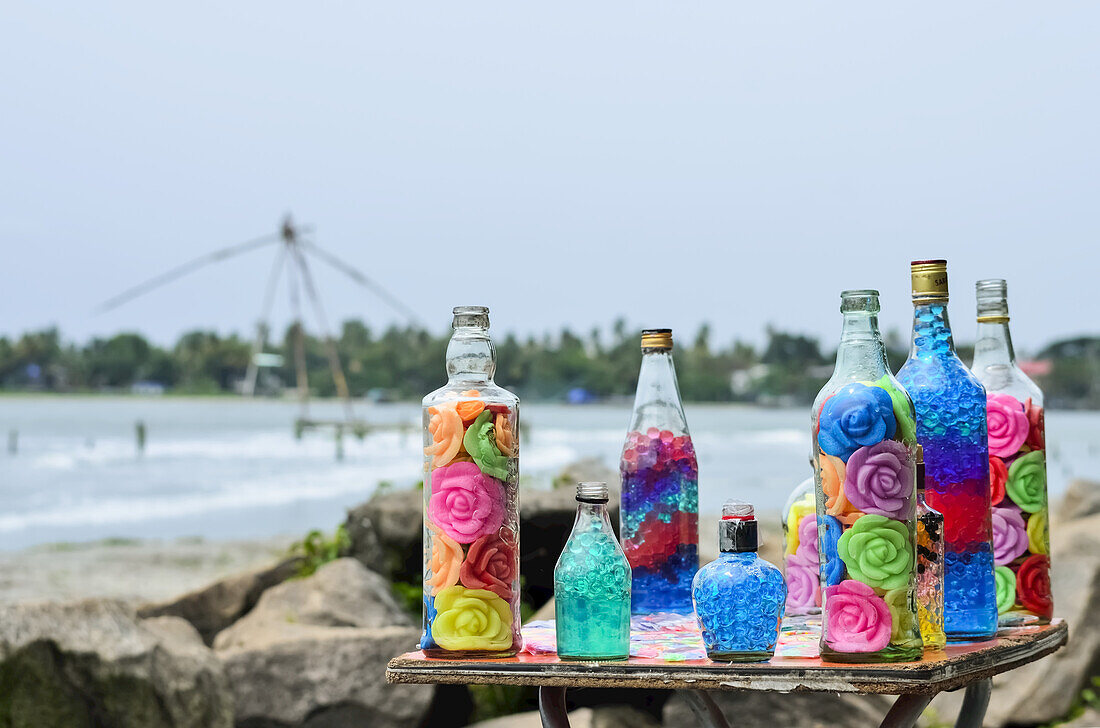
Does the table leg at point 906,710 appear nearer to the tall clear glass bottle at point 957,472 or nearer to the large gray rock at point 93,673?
the tall clear glass bottle at point 957,472

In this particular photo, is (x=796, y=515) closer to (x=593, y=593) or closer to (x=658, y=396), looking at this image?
(x=658, y=396)

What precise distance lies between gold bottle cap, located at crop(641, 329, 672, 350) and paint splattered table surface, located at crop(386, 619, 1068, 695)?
1.68ft

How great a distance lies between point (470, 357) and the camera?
1.58m

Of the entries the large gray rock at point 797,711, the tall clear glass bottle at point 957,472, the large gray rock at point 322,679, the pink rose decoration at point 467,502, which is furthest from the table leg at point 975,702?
the large gray rock at point 322,679

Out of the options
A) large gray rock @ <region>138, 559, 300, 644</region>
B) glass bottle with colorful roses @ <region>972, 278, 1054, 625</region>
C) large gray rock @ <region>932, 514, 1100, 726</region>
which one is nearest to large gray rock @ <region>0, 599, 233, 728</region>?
large gray rock @ <region>138, 559, 300, 644</region>

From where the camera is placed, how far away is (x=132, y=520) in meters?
11.4

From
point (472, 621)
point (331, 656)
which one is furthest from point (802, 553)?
point (331, 656)

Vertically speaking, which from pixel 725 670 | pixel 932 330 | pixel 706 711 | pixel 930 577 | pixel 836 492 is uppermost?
pixel 932 330

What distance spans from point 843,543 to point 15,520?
459 inches

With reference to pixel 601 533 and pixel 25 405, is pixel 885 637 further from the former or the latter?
pixel 25 405

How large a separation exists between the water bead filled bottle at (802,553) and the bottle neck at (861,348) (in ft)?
1.59

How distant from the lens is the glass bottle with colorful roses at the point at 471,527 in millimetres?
1520

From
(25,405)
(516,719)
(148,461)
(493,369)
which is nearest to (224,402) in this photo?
(148,461)

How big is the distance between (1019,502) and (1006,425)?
0.12m
